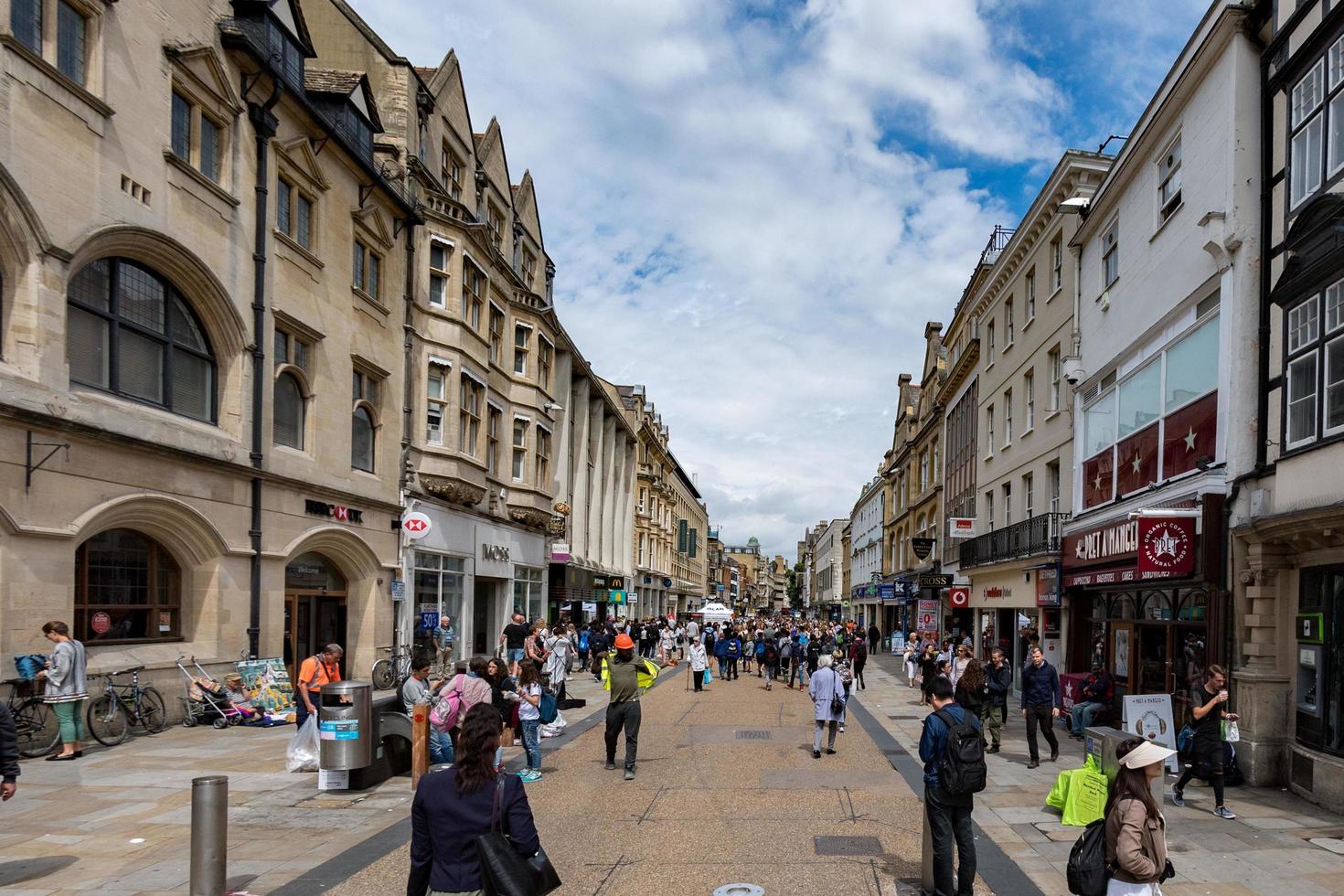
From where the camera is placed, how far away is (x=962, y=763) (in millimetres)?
6906

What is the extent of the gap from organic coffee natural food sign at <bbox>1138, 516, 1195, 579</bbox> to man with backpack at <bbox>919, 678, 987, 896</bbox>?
7.63 metres

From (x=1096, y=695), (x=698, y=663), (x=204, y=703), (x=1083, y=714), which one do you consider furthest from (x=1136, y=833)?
(x=698, y=663)

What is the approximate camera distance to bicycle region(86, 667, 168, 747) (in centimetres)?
1312

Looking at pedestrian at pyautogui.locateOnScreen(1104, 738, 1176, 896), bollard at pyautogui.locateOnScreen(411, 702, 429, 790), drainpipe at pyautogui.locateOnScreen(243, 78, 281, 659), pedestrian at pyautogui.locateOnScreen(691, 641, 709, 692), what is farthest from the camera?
pedestrian at pyautogui.locateOnScreen(691, 641, 709, 692)

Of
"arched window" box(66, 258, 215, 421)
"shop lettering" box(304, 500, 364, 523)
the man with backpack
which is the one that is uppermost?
"arched window" box(66, 258, 215, 421)

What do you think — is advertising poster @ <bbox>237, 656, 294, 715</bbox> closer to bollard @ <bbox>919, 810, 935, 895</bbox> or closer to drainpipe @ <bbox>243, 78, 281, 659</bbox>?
drainpipe @ <bbox>243, 78, 281, 659</bbox>

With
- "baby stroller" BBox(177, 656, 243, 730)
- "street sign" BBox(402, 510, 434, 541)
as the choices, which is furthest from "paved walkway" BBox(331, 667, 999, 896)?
"street sign" BBox(402, 510, 434, 541)

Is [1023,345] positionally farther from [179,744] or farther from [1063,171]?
[179,744]

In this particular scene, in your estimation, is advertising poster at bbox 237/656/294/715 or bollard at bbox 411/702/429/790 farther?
advertising poster at bbox 237/656/294/715

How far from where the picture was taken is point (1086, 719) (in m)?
14.4

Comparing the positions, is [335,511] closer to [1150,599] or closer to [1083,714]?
[1083,714]

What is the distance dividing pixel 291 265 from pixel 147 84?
4.75 metres

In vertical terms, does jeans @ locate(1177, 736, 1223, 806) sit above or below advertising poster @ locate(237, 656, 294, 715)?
above

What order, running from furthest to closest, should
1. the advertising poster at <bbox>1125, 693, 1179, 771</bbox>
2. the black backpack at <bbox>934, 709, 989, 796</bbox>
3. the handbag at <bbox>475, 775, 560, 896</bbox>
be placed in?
the advertising poster at <bbox>1125, 693, 1179, 771</bbox>, the black backpack at <bbox>934, 709, 989, 796</bbox>, the handbag at <bbox>475, 775, 560, 896</bbox>
